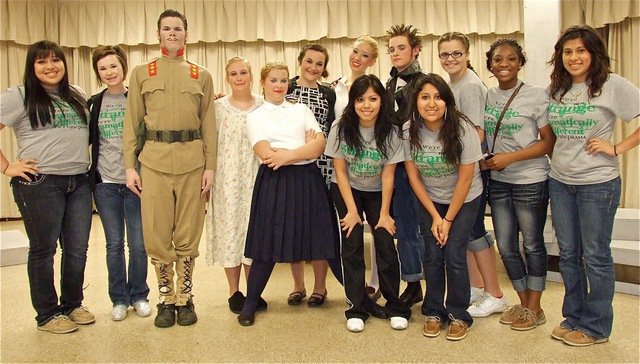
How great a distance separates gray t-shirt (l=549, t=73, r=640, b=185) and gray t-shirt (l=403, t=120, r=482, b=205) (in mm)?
374

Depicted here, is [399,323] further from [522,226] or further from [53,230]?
[53,230]

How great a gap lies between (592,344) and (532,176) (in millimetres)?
785

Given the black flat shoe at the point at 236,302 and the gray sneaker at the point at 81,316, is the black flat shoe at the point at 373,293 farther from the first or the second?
the gray sneaker at the point at 81,316

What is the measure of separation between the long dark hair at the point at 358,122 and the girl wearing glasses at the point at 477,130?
0.38 metres

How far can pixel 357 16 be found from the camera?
655 cm

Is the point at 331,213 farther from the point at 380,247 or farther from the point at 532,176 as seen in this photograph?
the point at 532,176

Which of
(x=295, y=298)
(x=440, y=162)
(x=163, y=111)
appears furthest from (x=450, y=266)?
(x=163, y=111)

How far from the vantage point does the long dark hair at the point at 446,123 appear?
241 centimetres

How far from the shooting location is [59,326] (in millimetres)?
2645

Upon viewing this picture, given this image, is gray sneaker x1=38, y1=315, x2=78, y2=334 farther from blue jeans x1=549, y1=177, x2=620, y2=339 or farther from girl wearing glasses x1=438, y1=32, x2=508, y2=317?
blue jeans x1=549, y1=177, x2=620, y2=339

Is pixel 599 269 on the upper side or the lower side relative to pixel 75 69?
lower

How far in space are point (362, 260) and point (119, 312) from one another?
4.33ft

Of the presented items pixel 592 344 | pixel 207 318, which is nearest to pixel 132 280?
pixel 207 318

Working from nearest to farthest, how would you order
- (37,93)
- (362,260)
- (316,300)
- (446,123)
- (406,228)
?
(446,123) → (37,93) → (362,260) → (406,228) → (316,300)
